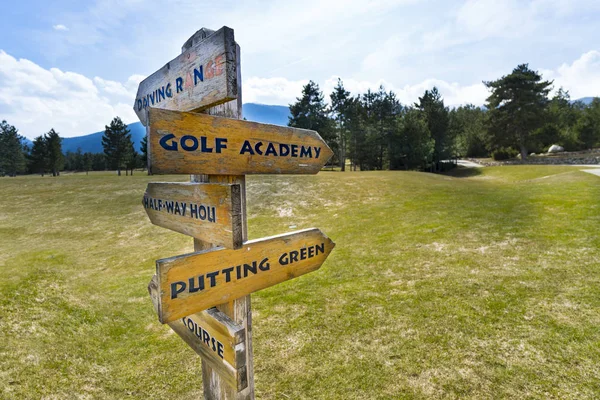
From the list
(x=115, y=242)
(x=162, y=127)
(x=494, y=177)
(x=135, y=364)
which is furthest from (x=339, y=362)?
(x=494, y=177)

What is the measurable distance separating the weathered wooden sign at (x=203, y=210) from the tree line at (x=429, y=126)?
4580 cm

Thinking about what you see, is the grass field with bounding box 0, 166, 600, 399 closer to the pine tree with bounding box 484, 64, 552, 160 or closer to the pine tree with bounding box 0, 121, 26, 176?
the pine tree with bounding box 484, 64, 552, 160

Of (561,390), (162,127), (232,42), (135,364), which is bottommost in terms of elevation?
(135,364)

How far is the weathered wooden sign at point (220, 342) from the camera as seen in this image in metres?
2.14

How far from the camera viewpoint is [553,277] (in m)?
6.50

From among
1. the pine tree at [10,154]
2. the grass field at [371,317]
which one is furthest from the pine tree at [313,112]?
the pine tree at [10,154]

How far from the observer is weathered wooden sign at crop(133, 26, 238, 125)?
2129mm

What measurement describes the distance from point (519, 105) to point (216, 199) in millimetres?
58356

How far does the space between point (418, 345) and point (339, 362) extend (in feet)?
4.31

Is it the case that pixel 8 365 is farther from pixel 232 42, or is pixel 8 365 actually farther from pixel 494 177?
pixel 494 177

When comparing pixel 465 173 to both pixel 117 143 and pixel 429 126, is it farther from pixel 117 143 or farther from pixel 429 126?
pixel 117 143

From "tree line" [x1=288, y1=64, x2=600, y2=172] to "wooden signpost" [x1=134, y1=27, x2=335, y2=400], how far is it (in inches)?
1799

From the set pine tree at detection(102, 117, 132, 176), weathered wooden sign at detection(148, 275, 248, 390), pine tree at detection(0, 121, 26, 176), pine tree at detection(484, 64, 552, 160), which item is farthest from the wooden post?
pine tree at detection(0, 121, 26, 176)

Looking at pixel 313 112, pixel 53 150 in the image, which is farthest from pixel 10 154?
pixel 313 112
